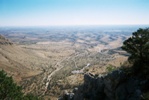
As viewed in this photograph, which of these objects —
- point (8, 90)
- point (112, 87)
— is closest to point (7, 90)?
point (8, 90)

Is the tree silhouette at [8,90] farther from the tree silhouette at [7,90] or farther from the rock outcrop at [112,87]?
the rock outcrop at [112,87]

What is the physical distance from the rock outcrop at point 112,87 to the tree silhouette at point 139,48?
291 centimetres

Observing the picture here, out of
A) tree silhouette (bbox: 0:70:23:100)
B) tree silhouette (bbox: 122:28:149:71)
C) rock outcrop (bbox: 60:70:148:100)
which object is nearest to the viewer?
rock outcrop (bbox: 60:70:148:100)

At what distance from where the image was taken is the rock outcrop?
33719mm

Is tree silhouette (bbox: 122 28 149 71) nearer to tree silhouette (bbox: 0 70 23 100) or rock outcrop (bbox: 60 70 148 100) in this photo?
rock outcrop (bbox: 60 70 148 100)

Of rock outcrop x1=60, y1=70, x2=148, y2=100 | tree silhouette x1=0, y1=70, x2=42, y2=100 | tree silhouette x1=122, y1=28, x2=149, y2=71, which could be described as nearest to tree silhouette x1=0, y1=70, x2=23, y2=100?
tree silhouette x1=0, y1=70, x2=42, y2=100

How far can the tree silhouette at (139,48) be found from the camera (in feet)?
121

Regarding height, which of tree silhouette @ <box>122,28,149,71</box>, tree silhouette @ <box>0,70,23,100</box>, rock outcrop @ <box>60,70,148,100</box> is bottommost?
tree silhouette @ <box>0,70,23,100</box>

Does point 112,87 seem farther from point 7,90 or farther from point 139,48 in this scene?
point 7,90

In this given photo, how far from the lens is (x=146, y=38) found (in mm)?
37438

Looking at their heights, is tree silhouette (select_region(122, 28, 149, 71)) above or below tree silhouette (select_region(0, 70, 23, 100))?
above

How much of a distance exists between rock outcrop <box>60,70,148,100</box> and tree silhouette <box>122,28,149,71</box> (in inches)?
115

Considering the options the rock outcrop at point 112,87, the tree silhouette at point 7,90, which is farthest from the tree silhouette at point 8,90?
the rock outcrop at point 112,87

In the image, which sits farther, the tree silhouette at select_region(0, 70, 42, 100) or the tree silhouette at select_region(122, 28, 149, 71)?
the tree silhouette at select_region(0, 70, 42, 100)
